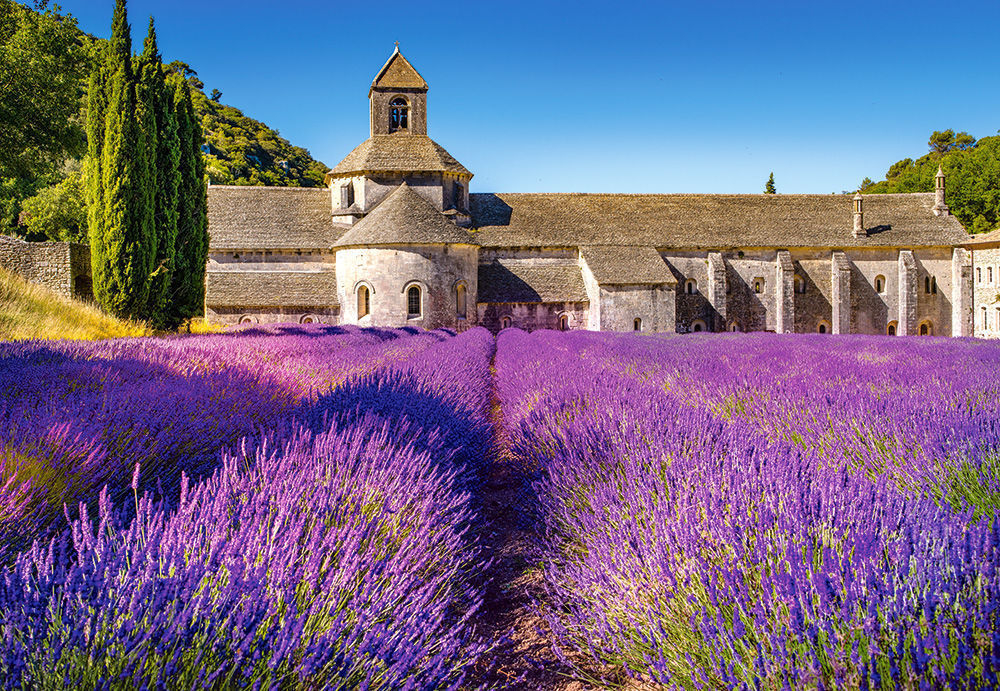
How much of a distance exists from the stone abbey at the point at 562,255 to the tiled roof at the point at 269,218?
0.32 ft

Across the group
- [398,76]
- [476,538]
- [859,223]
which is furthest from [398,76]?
[476,538]

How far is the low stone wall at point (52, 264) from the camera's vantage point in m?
13.8

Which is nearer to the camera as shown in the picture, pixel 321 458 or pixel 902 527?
pixel 902 527

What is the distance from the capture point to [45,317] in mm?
11609

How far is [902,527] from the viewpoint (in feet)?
6.99

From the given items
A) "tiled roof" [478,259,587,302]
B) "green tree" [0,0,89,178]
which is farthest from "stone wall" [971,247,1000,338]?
"green tree" [0,0,89,178]

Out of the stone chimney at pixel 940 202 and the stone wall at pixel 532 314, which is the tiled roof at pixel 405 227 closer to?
the stone wall at pixel 532 314

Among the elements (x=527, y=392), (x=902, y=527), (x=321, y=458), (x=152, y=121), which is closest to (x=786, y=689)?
(x=902, y=527)

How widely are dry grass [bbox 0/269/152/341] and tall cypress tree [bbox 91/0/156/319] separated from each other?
2.85ft

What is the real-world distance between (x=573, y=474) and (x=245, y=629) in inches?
102

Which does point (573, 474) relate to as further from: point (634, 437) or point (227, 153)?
point (227, 153)

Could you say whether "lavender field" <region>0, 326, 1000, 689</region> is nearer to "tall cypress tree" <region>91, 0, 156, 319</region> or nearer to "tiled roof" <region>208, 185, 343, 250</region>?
"tall cypress tree" <region>91, 0, 156, 319</region>

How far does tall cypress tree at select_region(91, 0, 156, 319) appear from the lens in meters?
14.8

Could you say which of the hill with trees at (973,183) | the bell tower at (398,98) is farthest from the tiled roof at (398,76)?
the hill with trees at (973,183)
